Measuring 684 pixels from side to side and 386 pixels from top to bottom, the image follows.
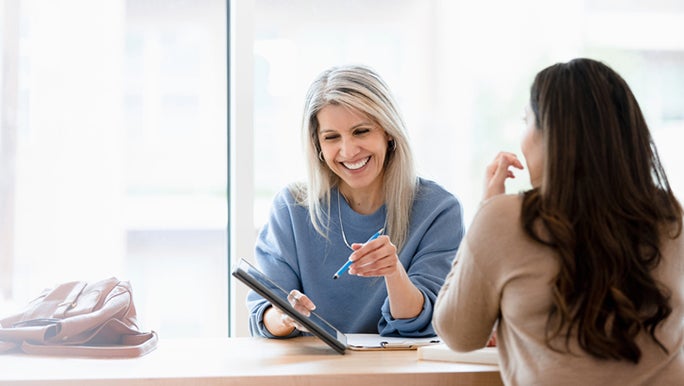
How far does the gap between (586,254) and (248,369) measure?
2.23 feet

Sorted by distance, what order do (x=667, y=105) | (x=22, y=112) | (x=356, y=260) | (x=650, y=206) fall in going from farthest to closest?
(x=667, y=105)
(x=22, y=112)
(x=356, y=260)
(x=650, y=206)

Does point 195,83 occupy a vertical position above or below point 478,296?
above

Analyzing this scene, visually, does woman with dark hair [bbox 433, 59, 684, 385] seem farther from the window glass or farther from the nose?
the window glass

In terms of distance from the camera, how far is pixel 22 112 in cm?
248

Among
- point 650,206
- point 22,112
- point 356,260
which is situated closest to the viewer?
point 650,206

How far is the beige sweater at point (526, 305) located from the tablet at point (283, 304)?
0.36m

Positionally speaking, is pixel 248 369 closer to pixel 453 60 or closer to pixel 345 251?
pixel 345 251

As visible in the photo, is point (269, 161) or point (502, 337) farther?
point (269, 161)

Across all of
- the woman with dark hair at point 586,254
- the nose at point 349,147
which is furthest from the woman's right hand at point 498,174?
the nose at point 349,147

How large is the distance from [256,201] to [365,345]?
3.58 ft

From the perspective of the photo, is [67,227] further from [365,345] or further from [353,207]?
[365,345]

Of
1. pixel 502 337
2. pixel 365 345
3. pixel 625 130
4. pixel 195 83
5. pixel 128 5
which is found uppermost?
pixel 128 5

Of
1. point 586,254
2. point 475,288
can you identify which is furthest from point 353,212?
point 586,254

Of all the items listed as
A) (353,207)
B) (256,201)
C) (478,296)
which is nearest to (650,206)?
(478,296)
